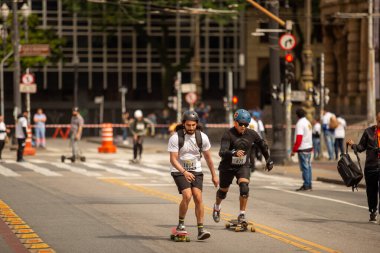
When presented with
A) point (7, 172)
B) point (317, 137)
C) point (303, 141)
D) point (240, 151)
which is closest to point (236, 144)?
point (240, 151)

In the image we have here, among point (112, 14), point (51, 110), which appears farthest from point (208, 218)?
point (51, 110)

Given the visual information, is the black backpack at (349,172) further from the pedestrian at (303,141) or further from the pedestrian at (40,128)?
the pedestrian at (40,128)

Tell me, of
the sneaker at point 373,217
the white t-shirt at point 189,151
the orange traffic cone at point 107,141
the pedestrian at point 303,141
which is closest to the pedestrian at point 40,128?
the orange traffic cone at point 107,141

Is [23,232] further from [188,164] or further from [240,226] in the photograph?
[240,226]

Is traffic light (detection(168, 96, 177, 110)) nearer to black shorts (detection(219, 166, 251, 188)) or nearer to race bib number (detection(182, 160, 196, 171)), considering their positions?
black shorts (detection(219, 166, 251, 188))

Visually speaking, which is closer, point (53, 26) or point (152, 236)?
point (152, 236)

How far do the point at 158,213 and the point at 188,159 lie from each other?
3980mm

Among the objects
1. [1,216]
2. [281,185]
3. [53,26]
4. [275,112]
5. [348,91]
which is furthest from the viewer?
[53,26]

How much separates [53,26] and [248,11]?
13.1 m

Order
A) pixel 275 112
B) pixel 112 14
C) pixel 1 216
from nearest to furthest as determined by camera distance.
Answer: pixel 1 216
pixel 275 112
pixel 112 14

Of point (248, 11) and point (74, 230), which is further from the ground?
point (248, 11)

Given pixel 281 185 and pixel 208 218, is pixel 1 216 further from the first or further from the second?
pixel 281 185

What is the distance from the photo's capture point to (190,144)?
15797 mm

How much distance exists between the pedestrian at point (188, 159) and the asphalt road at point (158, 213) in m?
0.55
